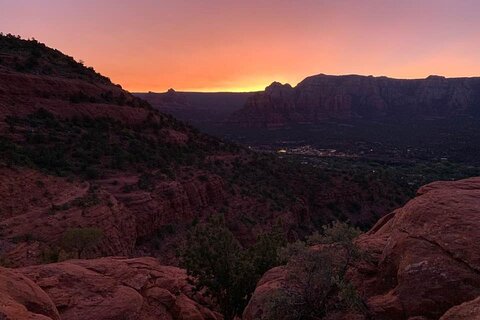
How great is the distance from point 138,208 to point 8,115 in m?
13.8

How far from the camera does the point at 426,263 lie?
26.2 ft

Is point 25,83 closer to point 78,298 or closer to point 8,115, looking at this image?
point 8,115

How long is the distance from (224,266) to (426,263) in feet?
27.2

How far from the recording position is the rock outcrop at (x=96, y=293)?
27.0 feet

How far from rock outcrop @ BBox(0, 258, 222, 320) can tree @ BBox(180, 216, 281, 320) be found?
31.7 inches

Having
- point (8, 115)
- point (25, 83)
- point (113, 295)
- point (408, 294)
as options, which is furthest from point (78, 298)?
point (25, 83)

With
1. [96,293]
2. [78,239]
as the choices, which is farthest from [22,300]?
[78,239]

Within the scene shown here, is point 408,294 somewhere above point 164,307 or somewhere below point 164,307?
above

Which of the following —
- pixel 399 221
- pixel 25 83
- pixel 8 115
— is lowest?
pixel 399 221

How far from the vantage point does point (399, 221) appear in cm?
1018

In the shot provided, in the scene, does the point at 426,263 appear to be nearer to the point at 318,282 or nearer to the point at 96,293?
the point at 318,282

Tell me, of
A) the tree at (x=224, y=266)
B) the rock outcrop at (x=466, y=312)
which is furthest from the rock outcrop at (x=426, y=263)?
the tree at (x=224, y=266)

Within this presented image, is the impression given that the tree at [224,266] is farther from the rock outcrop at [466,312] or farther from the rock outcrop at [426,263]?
the rock outcrop at [466,312]

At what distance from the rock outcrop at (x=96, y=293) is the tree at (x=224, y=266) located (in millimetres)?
806
